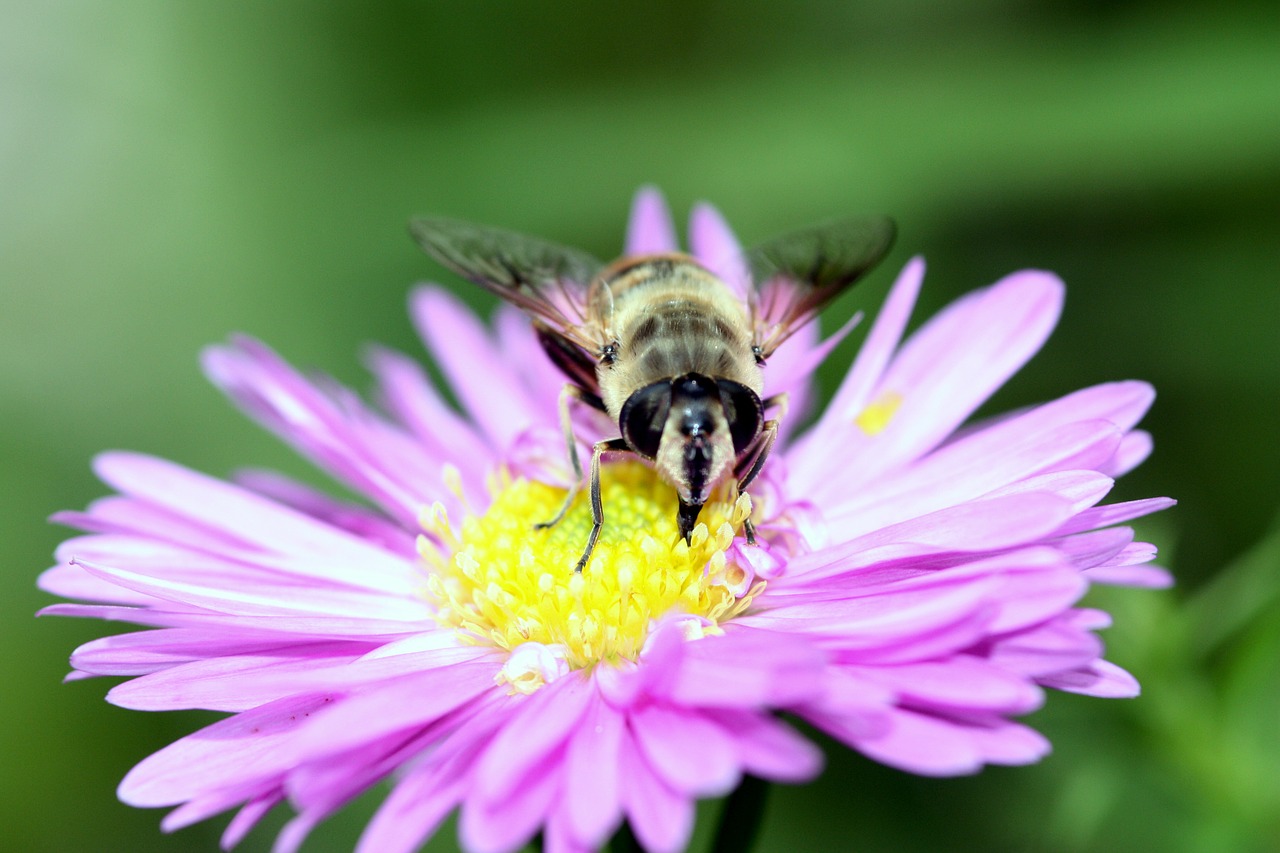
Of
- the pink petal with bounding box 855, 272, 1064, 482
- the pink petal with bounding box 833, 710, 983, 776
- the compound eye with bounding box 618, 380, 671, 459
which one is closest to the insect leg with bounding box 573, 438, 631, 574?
the compound eye with bounding box 618, 380, 671, 459

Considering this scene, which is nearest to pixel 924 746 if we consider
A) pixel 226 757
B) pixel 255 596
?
pixel 226 757

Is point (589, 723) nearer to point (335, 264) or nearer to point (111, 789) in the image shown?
point (111, 789)

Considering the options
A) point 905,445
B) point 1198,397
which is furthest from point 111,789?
point 1198,397

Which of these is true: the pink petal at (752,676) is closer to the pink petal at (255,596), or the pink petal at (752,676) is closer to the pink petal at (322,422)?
the pink petal at (255,596)

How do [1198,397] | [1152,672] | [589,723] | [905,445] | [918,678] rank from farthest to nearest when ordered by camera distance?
[1198,397]
[1152,672]
[905,445]
[589,723]
[918,678]

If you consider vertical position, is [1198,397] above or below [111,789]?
above

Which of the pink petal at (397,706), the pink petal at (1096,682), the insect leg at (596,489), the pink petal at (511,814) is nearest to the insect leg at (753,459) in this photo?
the insect leg at (596,489)
